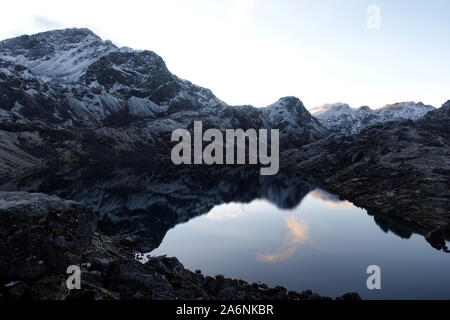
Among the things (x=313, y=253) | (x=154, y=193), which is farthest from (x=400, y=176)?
(x=154, y=193)

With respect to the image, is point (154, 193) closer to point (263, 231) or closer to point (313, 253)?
point (263, 231)

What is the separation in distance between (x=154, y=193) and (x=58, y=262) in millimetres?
110191

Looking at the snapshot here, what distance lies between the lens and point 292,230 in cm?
8500

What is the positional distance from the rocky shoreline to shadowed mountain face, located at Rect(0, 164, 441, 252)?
23.5 m

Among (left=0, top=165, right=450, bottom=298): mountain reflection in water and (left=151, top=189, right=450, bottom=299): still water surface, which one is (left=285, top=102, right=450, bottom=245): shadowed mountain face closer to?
(left=0, top=165, right=450, bottom=298): mountain reflection in water

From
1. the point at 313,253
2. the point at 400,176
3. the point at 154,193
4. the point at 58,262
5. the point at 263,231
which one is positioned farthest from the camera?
the point at 154,193

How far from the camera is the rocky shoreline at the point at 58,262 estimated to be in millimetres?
23531

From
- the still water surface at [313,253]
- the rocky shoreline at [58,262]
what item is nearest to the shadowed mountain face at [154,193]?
the still water surface at [313,253]

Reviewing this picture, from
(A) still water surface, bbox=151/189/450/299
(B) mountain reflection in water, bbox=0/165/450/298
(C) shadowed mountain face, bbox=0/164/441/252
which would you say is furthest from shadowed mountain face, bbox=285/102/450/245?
(A) still water surface, bbox=151/189/450/299

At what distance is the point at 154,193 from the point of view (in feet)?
443

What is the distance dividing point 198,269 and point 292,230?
37349 millimetres

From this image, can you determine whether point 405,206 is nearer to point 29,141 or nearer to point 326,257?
point 326,257

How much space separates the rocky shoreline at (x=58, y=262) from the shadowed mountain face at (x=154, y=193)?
23.5 m
